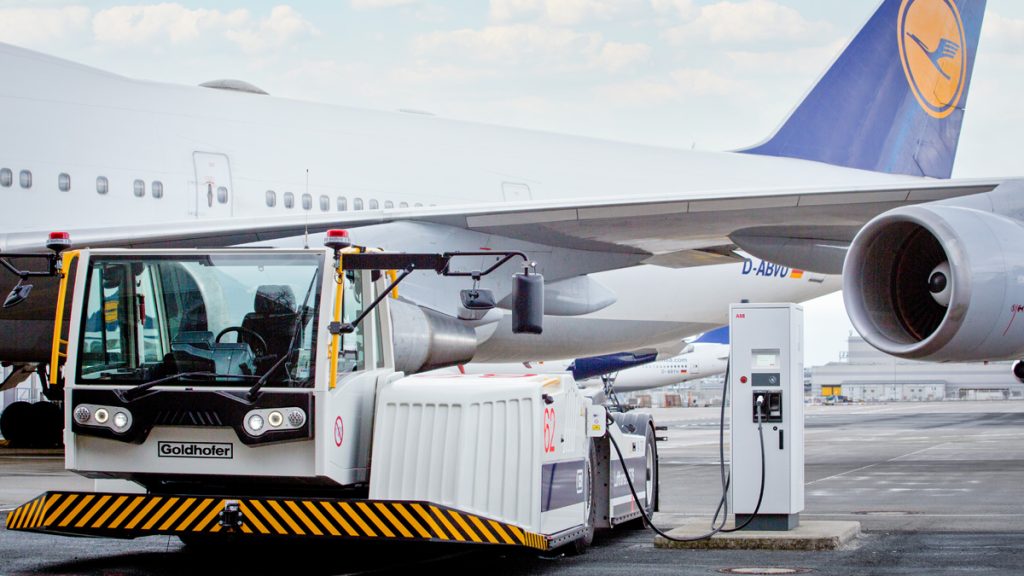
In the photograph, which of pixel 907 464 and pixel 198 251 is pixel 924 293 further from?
pixel 907 464

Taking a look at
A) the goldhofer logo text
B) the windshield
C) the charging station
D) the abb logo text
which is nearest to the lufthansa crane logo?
the charging station

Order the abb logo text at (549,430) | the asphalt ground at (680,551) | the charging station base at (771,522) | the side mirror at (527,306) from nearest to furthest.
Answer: the side mirror at (527,306) → the abb logo text at (549,430) → the asphalt ground at (680,551) → the charging station base at (771,522)

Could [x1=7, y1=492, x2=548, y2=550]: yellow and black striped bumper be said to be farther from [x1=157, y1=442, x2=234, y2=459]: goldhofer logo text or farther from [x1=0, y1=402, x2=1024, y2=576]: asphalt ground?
[x1=0, y1=402, x2=1024, y2=576]: asphalt ground

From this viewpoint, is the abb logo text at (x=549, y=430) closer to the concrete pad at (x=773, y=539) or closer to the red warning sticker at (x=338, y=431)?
the red warning sticker at (x=338, y=431)

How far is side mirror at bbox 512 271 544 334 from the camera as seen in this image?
5785 mm

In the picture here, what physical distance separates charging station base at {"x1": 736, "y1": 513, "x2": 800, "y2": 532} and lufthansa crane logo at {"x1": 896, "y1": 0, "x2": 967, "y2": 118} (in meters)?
12.5

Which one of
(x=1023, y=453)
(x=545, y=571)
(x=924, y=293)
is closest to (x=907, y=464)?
(x=1023, y=453)

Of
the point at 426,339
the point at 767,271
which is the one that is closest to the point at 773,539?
the point at 426,339

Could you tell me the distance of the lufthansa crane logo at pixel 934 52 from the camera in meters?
19.0

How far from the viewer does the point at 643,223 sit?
12.2 m

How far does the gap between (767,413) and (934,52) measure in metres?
12.9

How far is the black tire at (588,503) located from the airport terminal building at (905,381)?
112169mm

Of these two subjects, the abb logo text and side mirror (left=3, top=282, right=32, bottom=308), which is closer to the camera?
side mirror (left=3, top=282, right=32, bottom=308)

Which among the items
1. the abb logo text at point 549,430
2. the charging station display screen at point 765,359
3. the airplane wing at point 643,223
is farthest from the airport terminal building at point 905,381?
the abb logo text at point 549,430
